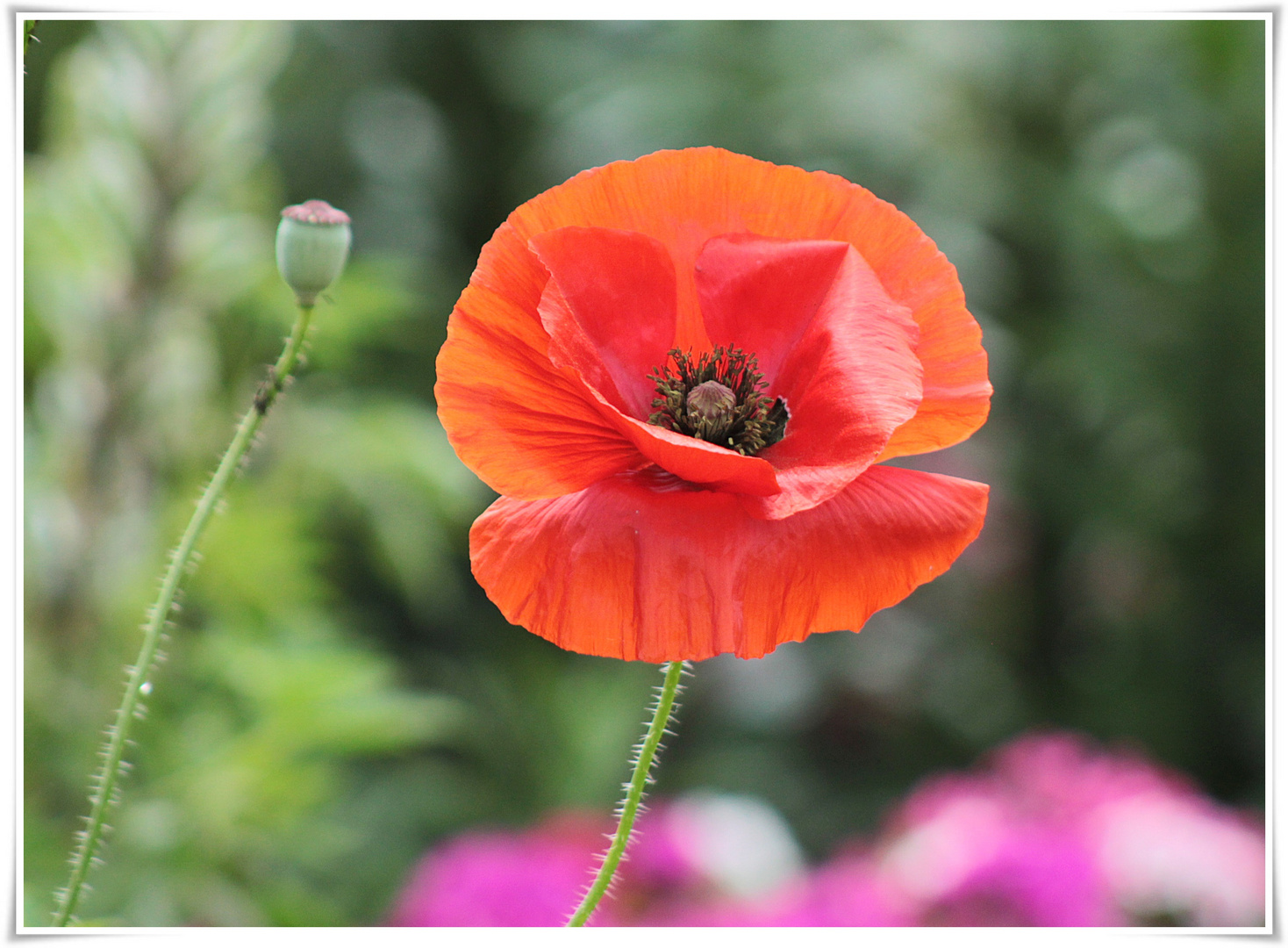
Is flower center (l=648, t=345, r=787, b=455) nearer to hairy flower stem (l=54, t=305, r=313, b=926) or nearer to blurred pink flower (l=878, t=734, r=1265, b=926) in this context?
hairy flower stem (l=54, t=305, r=313, b=926)

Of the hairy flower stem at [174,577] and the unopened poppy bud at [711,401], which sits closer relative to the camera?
the hairy flower stem at [174,577]

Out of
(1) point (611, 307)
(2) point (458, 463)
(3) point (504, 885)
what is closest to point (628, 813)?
(1) point (611, 307)

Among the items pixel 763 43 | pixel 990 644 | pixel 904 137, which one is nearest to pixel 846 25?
pixel 763 43

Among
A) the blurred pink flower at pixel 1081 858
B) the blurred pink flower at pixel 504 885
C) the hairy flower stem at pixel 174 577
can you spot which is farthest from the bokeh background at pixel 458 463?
the hairy flower stem at pixel 174 577

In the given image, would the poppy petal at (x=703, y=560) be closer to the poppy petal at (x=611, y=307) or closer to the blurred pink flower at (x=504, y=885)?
the poppy petal at (x=611, y=307)

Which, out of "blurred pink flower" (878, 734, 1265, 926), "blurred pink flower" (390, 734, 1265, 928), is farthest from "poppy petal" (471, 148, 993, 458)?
"blurred pink flower" (878, 734, 1265, 926)
